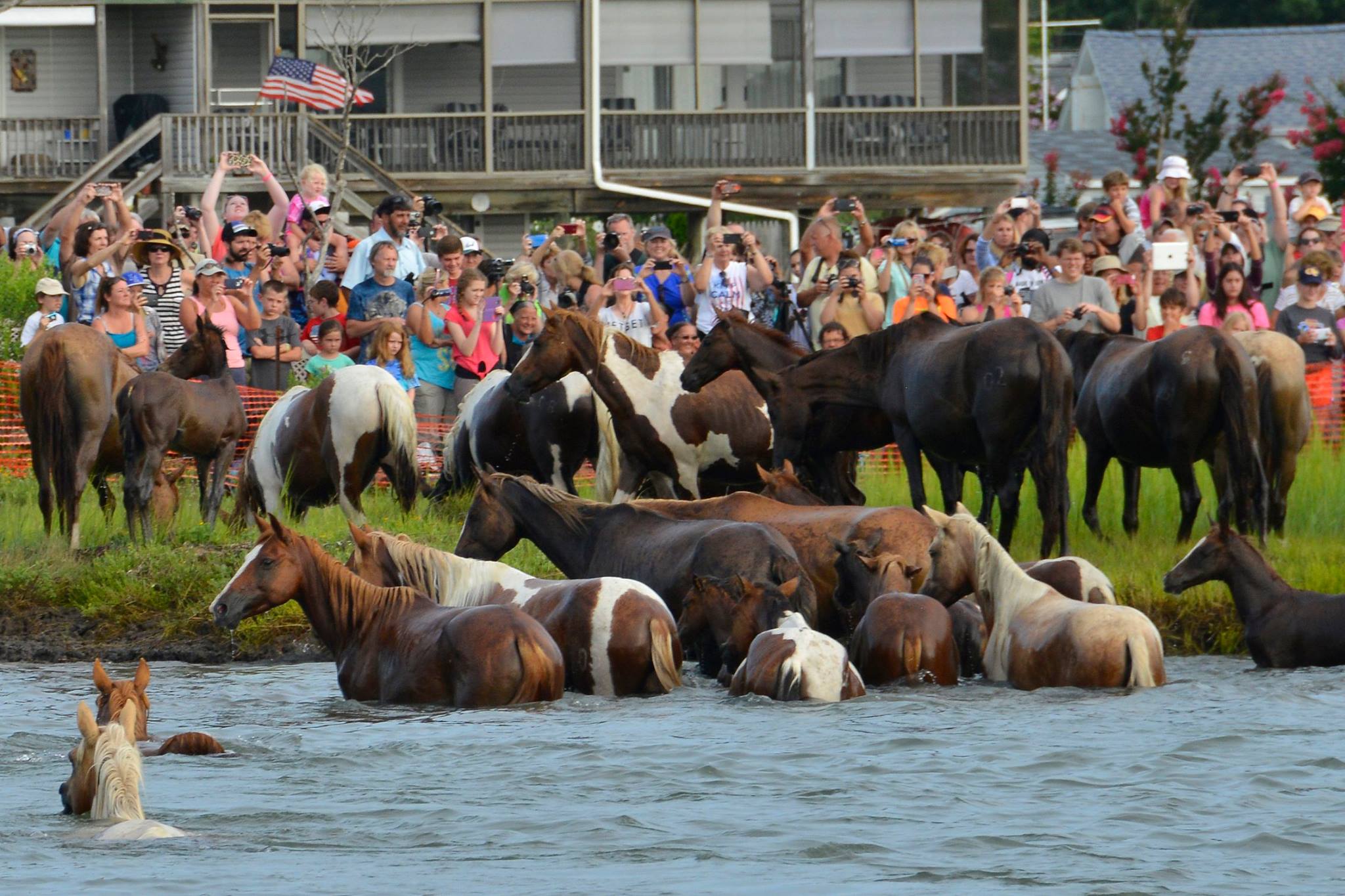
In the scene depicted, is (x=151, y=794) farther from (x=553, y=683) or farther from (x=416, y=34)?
(x=416, y=34)

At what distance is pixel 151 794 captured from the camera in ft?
31.9

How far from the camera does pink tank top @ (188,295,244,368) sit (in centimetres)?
1836

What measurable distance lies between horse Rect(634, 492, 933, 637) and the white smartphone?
6260 millimetres

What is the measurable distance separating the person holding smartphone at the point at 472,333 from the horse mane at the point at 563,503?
5039 mm

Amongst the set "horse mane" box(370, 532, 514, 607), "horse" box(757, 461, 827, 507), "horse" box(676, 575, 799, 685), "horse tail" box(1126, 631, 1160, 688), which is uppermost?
"horse" box(757, 461, 827, 507)

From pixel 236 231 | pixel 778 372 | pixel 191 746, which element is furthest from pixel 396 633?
pixel 236 231

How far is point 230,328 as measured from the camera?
725 inches

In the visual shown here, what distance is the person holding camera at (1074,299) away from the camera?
709 inches

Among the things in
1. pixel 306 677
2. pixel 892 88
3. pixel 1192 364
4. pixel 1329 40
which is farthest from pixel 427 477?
pixel 1329 40

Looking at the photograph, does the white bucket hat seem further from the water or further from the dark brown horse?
the dark brown horse

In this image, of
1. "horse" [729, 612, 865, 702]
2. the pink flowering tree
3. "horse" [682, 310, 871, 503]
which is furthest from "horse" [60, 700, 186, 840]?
the pink flowering tree

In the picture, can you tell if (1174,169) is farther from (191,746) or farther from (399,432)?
(191,746)

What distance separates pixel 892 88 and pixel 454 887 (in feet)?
94.6

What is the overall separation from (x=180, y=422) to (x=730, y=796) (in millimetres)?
7937
